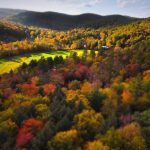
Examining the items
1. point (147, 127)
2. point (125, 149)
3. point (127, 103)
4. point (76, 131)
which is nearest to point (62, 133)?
point (76, 131)

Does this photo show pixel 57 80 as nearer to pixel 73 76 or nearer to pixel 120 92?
pixel 73 76

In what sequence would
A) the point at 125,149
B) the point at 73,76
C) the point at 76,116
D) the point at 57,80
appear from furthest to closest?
the point at 73,76
the point at 57,80
the point at 76,116
the point at 125,149

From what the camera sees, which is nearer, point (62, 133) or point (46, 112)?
point (62, 133)

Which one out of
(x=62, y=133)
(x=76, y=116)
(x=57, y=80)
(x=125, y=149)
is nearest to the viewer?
(x=125, y=149)

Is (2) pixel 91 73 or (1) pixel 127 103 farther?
(2) pixel 91 73

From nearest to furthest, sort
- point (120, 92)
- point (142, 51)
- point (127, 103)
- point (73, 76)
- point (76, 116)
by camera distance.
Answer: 1. point (76, 116)
2. point (127, 103)
3. point (120, 92)
4. point (73, 76)
5. point (142, 51)

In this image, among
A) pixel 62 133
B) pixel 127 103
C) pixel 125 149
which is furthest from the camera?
pixel 127 103

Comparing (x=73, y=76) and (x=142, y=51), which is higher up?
(x=142, y=51)

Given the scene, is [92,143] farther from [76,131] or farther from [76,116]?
[76,116]

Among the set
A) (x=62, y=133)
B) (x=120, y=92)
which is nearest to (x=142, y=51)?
(x=120, y=92)
